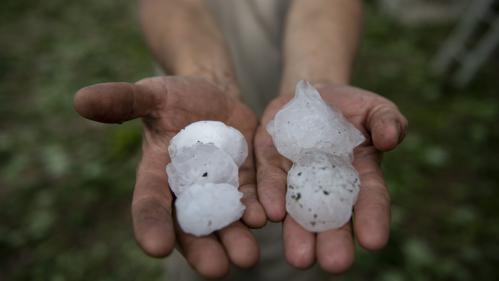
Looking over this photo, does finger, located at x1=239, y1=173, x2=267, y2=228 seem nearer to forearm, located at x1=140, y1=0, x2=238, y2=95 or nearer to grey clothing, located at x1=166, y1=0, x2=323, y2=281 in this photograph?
forearm, located at x1=140, y1=0, x2=238, y2=95

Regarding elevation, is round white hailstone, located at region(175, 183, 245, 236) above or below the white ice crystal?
below

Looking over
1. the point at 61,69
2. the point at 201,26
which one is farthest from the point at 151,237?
the point at 61,69

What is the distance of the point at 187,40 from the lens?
196 cm

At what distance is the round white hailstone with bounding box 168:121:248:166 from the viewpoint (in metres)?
1.44

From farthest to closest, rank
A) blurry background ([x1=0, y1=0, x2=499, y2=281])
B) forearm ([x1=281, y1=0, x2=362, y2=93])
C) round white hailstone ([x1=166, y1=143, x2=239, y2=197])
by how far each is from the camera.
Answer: blurry background ([x1=0, y1=0, x2=499, y2=281])
forearm ([x1=281, y1=0, x2=362, y2=93])
round white hailstone ([x1=166, y1=143, x2=239, y2=197])

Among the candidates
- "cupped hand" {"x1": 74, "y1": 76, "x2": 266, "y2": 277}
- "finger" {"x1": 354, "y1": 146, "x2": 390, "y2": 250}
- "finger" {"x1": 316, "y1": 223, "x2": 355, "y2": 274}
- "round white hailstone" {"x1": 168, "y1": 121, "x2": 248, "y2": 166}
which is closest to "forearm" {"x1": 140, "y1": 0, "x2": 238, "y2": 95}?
"cupped hand" {"x1": 74, "y1": 76, "x2": 266, "y2": 277}

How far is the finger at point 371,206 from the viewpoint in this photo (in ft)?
3.76

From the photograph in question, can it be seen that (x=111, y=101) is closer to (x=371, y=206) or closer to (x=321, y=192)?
(x=321, y=192)

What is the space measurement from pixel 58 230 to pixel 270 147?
5.25ft

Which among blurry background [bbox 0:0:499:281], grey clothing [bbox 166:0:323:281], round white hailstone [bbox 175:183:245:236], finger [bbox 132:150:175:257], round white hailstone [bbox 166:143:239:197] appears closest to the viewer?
finger [bbox 132:150:175:257]

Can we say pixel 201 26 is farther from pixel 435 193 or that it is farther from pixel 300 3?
pixel 435 193

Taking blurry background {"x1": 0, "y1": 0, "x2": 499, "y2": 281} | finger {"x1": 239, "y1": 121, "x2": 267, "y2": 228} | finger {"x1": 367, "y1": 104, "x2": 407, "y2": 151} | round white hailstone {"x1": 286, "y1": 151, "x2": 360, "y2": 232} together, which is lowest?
blurry background {"x1": 0, "y1": 0, "x2": 499, "y2": 281}

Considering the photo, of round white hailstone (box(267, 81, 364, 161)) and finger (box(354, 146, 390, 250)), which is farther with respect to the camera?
round white hailstone (box(267, 81, 364, 161))

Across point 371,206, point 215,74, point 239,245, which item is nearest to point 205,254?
point 239,245
